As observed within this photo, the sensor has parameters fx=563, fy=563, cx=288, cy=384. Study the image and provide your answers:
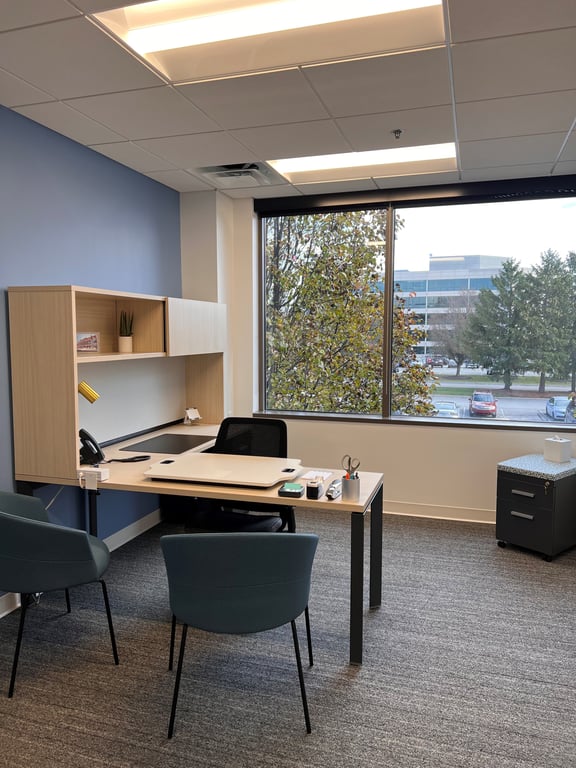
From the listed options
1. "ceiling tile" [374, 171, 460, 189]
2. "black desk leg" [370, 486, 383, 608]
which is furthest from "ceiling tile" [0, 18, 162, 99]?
"black desk leg" [370, 486, 383, 608]

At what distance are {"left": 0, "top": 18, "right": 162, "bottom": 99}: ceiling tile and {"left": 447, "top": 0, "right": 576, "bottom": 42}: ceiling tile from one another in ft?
4.25

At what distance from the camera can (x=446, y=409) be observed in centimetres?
455

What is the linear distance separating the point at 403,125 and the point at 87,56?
1639mm

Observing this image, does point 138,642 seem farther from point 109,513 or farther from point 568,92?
point 568,92

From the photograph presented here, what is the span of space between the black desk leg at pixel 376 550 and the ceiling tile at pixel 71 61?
7.55 ft

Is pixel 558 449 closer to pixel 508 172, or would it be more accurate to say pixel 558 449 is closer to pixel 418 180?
pixel 508 172

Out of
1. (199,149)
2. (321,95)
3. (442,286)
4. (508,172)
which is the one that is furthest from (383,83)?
(442,286)

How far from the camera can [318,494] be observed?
2.49m

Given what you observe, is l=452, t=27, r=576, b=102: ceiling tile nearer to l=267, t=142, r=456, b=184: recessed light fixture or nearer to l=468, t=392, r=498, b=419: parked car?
l=267, t=142, r=456, b=184: recessed light fixture

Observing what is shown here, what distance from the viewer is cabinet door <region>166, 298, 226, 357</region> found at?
367cm

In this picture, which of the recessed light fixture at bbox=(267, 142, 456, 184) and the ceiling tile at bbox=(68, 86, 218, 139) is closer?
the ceiling tile at bbox=(68, 86, 218, 139)

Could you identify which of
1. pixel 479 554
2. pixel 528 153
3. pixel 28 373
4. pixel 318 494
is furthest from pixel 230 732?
pixel 528 153

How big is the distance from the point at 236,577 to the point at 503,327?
10.6 feet

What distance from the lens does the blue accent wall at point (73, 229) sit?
9.34 feet
